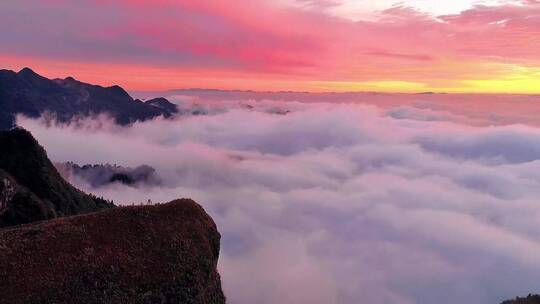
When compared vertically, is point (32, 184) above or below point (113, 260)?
below

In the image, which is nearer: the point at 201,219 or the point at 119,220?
the point at 119,220

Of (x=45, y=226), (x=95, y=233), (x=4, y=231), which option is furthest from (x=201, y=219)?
(x=4, y=231)

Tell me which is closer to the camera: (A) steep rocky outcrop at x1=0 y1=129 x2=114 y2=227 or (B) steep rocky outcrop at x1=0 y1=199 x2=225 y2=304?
(B) steep rocky outcrop at x1=0 y1=199 x2=225 y2=304

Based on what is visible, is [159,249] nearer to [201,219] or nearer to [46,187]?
[201,219]

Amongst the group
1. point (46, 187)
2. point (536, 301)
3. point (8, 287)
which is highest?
point (8, 287)
